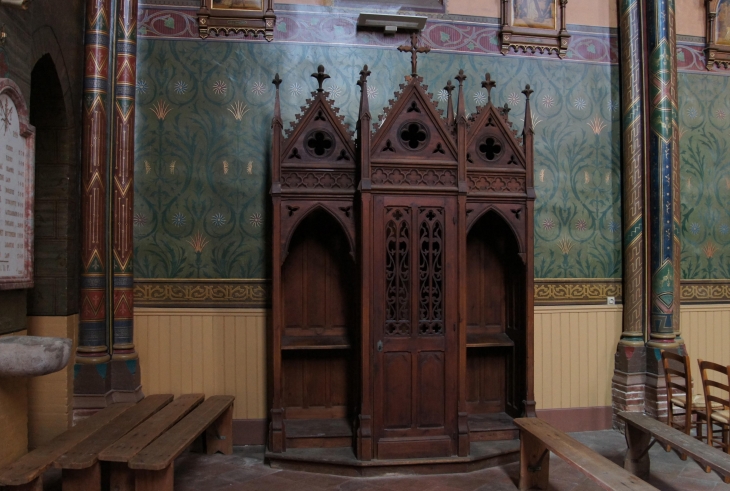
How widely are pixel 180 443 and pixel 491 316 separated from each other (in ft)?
8.91

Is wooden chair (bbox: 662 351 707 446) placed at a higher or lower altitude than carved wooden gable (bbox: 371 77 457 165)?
lower

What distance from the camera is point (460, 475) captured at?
3.98 m

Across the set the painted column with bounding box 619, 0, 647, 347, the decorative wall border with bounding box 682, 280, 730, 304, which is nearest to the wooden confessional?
the painted column with bounding box 619, 0, 647, 347

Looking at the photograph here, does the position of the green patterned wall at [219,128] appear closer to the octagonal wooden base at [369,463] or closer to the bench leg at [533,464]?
the octagonal wooden base at [369,463]

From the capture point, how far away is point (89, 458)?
120 inches

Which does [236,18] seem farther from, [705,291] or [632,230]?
[705,291]

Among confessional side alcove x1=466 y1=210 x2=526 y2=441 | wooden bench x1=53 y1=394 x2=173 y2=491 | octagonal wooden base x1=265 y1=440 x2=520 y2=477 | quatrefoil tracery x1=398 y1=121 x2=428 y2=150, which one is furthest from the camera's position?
confessional side alcove x1=466 y1=210 x2=526 y2=441

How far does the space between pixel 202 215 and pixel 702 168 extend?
4.53 meters

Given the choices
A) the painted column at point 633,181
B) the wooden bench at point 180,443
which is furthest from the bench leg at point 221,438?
the painted column at point 633,181

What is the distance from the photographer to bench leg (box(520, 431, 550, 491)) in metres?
3.74

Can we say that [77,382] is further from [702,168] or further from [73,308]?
[702,168]

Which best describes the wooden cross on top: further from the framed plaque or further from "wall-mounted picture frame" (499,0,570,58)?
the framed plaque

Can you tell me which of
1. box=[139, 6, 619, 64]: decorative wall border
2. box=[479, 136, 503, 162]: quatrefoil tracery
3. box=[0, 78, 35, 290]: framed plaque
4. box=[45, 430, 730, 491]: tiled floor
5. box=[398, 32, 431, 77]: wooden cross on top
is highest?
box=[139, 6, 619, 64]: decorative wall border

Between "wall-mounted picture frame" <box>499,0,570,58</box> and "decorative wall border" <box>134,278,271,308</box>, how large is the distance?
9.90 feet
